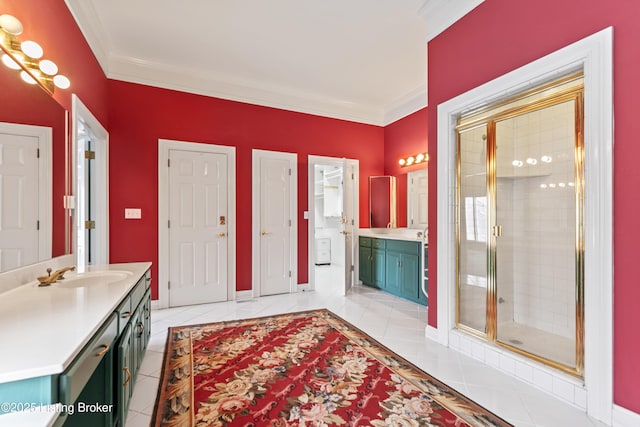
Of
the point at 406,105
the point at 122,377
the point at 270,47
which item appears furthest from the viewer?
the point at 406,105

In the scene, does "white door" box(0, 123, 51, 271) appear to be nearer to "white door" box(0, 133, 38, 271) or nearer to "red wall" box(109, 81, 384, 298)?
"white door" box(0, 133, 38, 271)

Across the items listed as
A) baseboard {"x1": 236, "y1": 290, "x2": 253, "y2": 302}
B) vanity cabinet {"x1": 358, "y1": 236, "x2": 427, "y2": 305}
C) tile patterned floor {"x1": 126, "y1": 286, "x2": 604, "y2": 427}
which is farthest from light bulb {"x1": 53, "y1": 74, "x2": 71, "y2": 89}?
vanity cabinet {"x1": 358, "y1": 236, "x2": 427, "y2": 305}

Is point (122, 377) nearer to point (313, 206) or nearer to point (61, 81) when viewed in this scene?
point (61, 81)

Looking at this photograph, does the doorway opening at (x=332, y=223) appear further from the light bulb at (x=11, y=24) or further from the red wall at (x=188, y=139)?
the light bulb at (x=11, y=24)

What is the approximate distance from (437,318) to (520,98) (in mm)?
1893

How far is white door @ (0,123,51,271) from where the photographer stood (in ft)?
4.96

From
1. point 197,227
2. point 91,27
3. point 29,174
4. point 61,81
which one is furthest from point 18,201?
point 197,227

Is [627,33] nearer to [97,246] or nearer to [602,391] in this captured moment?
[602,391]

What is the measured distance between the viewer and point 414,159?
4543 millimetres

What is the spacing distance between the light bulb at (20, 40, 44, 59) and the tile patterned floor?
7.01 ft

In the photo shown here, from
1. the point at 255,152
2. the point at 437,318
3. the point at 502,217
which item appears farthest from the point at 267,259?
the point at 502,217

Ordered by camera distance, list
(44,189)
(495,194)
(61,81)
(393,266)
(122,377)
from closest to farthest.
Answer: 1. (122,377)
2. (44,189)
3. (61,81)
4. (495,194)
5. (393,266)

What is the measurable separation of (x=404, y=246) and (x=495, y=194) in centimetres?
168

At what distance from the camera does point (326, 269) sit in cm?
664
